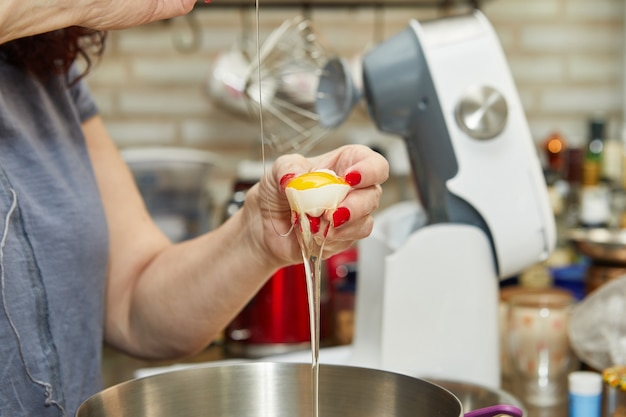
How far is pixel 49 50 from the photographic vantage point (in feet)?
3.39

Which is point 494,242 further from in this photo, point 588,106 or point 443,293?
point 588,106

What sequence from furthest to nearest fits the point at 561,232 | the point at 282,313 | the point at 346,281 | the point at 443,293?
the point at 561,232 → the point at 346,281 → the point at 282,313 → the point at 443,293

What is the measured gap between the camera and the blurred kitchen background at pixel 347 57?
2.24m

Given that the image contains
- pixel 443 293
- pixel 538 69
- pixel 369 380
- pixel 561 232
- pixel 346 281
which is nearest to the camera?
Answer: pixel 369 380

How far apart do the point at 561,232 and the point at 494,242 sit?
0.87 meters

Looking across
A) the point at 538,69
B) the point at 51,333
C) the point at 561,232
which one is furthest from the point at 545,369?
the point at 538,69

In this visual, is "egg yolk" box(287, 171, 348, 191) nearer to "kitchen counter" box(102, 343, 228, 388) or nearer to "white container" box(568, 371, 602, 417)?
"white container" box(568, 371, 602, 417)

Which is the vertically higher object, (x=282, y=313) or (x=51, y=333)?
(x=51, y=333)

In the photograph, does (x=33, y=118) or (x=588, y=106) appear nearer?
(x=33, y=118)

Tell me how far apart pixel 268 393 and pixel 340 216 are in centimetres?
15

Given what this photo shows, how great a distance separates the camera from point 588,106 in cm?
236

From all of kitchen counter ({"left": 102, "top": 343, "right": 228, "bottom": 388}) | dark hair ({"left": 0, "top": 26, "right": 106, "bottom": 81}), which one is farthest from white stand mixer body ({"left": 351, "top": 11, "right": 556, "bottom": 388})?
kitchen counter ({"left": 102, "top": 343, "right": 228, "bottom": 388})

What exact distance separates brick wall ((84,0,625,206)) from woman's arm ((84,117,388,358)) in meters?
1.05

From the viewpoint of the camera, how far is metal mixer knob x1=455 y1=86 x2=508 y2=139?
1.13m
